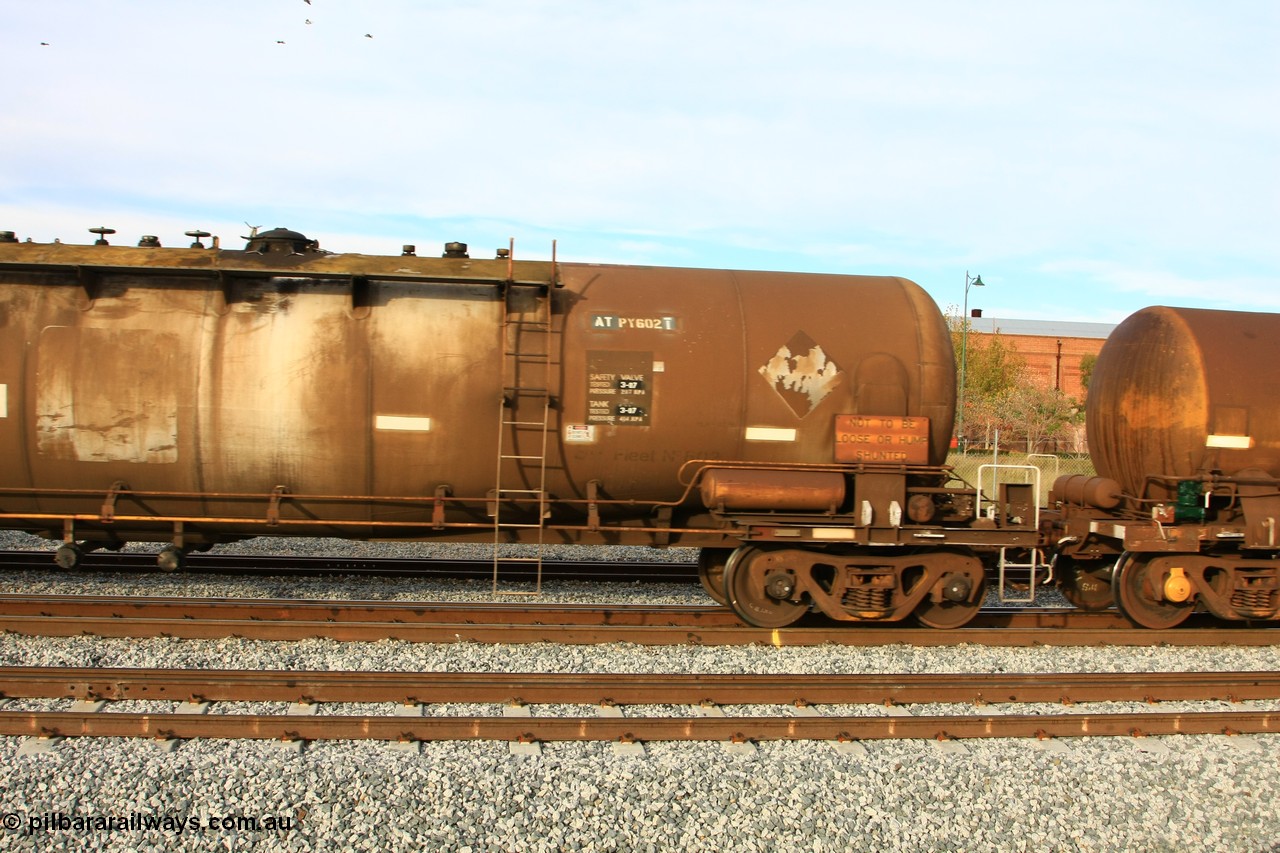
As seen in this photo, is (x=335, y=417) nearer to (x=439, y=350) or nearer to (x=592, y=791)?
Result: (x=439, y=350)

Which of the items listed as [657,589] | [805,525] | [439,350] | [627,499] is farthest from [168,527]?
[805,525]

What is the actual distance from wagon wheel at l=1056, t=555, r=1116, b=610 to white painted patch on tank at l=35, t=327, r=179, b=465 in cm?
986

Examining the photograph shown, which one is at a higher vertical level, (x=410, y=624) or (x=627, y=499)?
(x=627, y=499)

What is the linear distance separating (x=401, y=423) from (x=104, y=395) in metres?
2.80

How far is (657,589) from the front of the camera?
36.9 ft

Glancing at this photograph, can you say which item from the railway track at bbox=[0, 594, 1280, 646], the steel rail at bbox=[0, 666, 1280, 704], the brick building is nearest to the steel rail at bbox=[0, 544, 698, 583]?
the railway track at bbox=[0, 594, 1280, 646]

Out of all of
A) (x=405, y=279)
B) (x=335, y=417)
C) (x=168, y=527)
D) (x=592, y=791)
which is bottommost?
(x=592, y=791)

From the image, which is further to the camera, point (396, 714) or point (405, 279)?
point (405, 279)

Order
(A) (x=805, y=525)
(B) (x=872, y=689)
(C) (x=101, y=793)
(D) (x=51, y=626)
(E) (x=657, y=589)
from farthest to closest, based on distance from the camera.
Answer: (E) (x=657, y=589)
(A) (x=805, y=525)
(D) (x=51, y=626)
(B) (x=872, y=689)
(C) (x=101, y=793)

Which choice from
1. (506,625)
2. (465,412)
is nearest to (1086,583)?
(506,625)

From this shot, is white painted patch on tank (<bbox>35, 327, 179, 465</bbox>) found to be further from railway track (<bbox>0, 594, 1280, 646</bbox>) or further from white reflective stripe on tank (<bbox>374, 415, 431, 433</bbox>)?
white reflective stripe on tank (<bbox>374, 415, 431, 433</bbox>)

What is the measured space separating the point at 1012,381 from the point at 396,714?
1652 inches

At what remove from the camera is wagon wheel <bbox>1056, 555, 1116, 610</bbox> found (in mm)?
10625

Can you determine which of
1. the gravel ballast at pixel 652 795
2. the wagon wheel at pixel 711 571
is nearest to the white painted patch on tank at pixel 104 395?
the gravel ballast at pixel 652 795
